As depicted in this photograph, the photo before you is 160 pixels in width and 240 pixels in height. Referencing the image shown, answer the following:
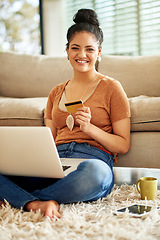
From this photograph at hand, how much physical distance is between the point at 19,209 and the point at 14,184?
11 cm

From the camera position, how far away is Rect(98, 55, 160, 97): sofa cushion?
243cm

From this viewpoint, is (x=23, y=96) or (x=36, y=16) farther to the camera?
(x=36, y=16)

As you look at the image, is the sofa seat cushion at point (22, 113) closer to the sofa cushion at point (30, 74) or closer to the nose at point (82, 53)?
the sofa cushion at point (30, 74)

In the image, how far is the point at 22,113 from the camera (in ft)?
7.36

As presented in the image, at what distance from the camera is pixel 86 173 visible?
1.28m

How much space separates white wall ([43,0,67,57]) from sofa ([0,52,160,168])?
4.09 feet

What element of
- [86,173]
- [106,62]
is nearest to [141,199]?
[86,173]

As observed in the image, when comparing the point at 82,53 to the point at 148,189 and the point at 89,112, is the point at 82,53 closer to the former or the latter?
the point at 89,112

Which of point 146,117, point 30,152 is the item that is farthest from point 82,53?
point 30,152

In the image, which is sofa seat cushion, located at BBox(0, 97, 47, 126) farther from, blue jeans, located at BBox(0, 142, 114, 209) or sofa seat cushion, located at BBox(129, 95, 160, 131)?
blue jeans, located at BBox(0, 142, 114, 209)

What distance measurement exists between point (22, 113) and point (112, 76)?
773 mm

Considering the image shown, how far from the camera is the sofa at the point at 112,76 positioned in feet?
6.05

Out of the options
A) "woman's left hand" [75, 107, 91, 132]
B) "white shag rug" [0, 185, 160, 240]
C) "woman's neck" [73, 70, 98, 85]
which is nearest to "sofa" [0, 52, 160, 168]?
→ "woman's neck" [73, 70, 98, 85]

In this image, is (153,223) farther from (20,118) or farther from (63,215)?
(20,118)
